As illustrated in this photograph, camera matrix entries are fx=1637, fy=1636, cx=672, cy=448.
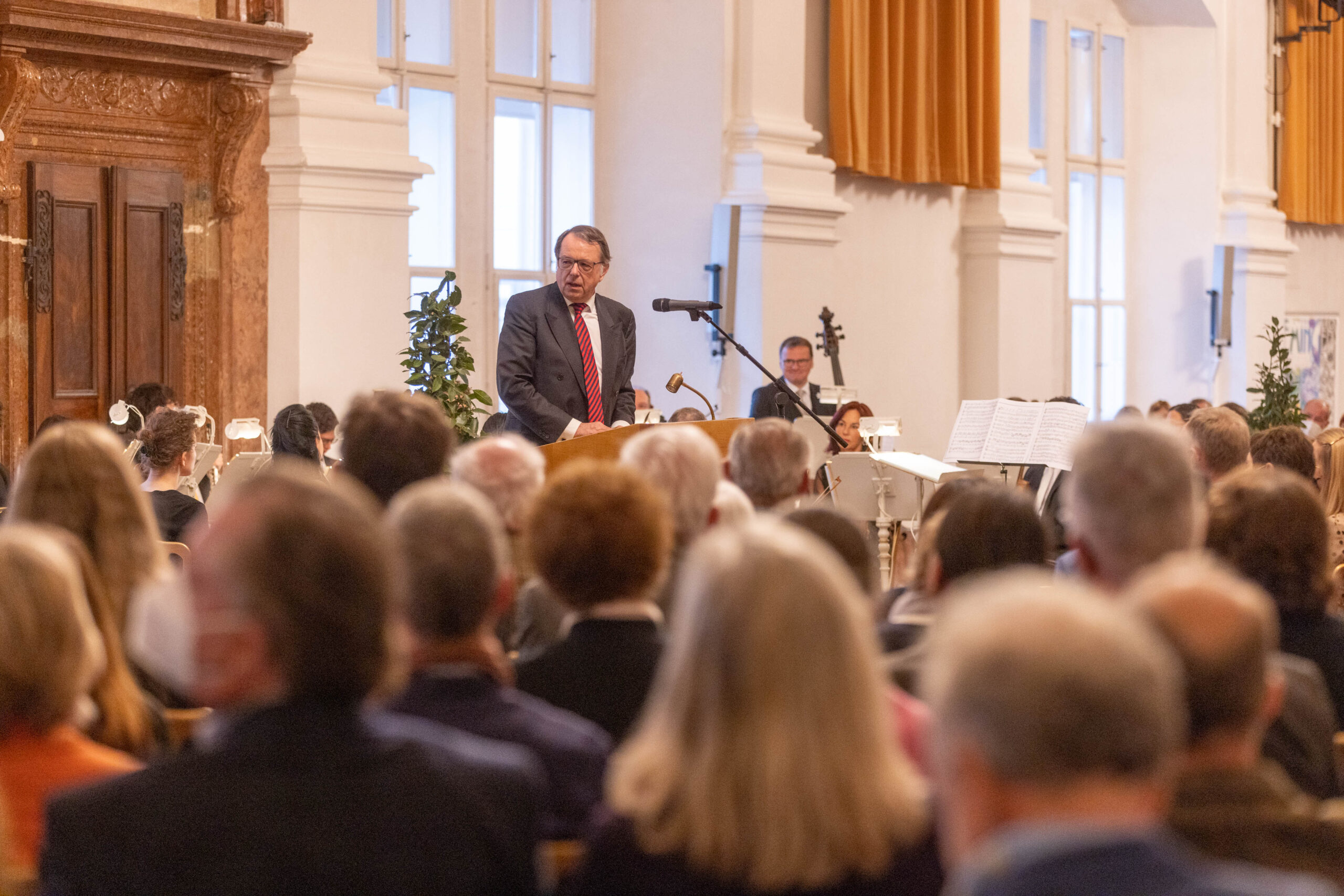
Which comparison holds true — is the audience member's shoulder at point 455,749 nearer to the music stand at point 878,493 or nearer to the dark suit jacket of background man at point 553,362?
the dark suit jacket of background man at point 553,362

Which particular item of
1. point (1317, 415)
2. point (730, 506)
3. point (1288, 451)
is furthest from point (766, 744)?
point (1317, 415)

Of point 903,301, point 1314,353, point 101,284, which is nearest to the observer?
point 101,284

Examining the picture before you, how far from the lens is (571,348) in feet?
20.1

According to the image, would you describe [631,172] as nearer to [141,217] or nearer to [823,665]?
[141,217]

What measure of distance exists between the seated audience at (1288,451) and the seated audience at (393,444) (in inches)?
117

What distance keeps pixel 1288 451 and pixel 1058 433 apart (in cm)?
152

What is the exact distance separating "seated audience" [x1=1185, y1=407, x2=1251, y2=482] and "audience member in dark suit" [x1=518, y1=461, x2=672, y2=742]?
10.2 feet

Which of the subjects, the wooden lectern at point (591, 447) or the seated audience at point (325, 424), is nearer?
the wooden lectern at point (591, 447)

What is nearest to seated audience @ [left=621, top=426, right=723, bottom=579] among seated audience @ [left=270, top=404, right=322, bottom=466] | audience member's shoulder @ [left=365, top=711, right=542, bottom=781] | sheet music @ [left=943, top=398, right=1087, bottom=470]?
audience member's shoulder @ [left=365, top=711, right=542, bottom=781]

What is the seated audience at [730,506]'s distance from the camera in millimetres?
3578

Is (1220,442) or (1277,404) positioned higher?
(1277,404)

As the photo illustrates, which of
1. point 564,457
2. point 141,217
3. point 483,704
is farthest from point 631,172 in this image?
point 483,704

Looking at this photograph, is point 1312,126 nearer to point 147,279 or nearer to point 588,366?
point 588,366

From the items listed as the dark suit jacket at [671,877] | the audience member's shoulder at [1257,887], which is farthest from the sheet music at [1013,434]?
the audience member's shoulder at [1257,887]
